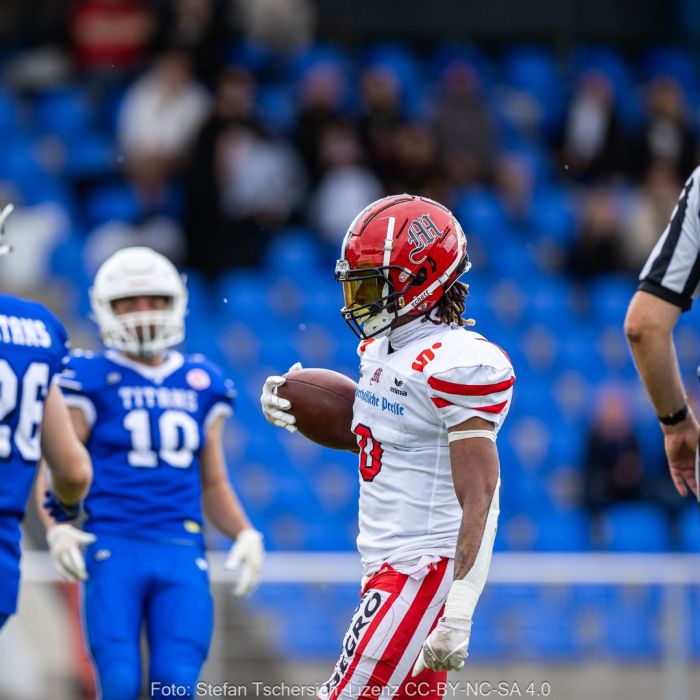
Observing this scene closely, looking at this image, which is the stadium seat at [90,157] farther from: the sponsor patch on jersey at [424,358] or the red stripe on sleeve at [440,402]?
the red stripe on sleeve at [440,402]

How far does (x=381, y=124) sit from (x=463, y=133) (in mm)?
699

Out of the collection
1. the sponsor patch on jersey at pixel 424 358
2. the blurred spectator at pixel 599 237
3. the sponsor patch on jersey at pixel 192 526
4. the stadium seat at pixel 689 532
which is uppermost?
the blurred spectator at pixel 599 237

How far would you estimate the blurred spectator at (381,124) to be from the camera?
10.9 meters

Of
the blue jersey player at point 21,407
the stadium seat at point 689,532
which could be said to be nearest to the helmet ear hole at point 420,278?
the blue jersey player at point 21,407

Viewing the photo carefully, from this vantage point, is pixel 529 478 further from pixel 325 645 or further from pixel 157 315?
pixel 157 315

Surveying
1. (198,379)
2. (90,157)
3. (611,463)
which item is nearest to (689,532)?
(611,463)

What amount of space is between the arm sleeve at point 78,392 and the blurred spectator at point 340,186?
5.40m

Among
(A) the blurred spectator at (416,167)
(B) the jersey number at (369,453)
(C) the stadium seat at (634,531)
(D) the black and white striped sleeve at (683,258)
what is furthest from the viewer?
(A) the blurred spectator at (416,167)

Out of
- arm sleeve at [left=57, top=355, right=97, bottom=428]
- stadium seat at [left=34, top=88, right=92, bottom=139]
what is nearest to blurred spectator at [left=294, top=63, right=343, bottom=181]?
stadium seat at [left=34, top=88, right=92, bottom=139]

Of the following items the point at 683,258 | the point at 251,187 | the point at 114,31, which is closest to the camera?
the point at 683,258

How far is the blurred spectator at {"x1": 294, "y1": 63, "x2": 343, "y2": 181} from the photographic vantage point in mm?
10836

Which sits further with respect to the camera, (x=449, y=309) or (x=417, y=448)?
(x=449, y=309)

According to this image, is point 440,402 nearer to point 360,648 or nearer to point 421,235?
point 421,235

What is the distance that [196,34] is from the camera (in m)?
11.2
